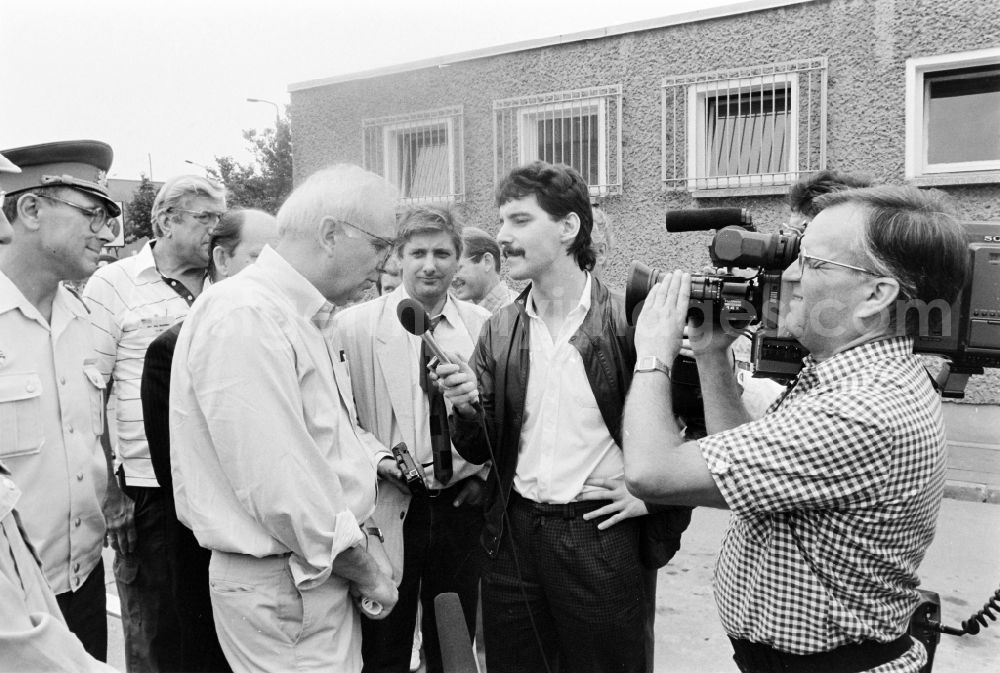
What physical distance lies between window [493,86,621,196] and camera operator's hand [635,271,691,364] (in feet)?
23.6

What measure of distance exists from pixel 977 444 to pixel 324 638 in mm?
6863

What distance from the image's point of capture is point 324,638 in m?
1.84

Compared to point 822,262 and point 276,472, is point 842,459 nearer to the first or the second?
point 822,262

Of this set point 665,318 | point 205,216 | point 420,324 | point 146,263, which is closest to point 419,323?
point 420,324

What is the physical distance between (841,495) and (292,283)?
1.35m

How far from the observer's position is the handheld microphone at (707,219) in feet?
5.67

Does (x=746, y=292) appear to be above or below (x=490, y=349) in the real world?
above

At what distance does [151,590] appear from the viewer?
270cm

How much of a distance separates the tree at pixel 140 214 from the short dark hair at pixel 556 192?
16563 millimetres

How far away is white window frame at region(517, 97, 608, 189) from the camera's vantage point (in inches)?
341

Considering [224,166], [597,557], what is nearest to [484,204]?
[597,557]

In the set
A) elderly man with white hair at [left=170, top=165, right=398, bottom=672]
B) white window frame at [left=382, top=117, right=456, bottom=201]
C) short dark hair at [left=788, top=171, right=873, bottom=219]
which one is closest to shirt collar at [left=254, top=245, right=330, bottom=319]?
elderly man with white hair at [left=170, top=165, right=398, bottom=672]

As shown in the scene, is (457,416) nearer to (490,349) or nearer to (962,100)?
Result: (490,349)

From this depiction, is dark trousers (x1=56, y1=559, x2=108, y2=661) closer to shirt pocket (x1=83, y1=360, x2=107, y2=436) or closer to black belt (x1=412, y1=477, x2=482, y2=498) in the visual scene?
shirt pocket (x1=83, y1=360, x2=107, y2=436)
